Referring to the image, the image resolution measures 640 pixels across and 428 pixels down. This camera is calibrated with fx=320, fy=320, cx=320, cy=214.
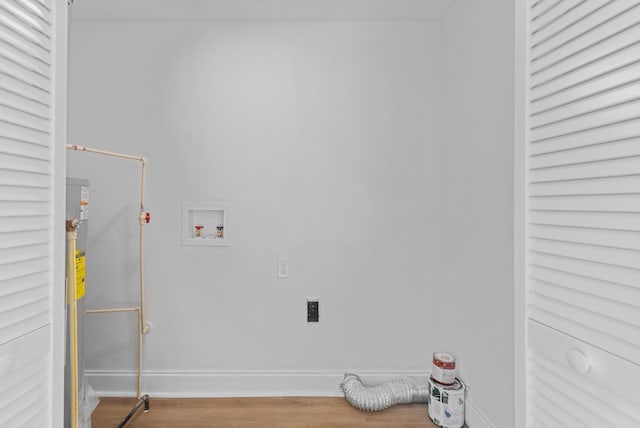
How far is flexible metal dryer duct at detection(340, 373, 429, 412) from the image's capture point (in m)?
1.94

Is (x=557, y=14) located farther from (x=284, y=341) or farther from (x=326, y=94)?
(x=284, y=341)

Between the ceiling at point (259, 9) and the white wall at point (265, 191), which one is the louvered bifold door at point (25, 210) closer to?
the white wall at point (265, 191)

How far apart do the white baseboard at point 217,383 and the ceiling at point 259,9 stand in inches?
92.7

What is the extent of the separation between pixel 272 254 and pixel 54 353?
141 centimetres

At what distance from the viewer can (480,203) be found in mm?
1729

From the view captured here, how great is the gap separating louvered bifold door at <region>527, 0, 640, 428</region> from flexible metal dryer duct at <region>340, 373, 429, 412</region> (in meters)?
1.34

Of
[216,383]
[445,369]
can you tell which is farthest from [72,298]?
[445,369]

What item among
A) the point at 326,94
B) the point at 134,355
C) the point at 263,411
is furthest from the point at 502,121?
the point at 134,355

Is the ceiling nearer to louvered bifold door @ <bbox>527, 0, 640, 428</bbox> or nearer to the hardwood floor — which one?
louvered bifold door @ <bbox>527, 0, 640, 428</bbox>

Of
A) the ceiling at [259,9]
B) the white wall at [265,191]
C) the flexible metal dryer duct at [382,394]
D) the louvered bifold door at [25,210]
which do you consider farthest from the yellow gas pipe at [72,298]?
the ceiling at [259,9]

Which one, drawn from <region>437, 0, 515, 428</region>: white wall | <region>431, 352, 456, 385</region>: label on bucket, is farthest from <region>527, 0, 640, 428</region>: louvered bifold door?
<region>431, 352, 456, 385</region>: label on bucket

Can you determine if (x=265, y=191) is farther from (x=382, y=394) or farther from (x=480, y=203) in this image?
(x=382, y=394)

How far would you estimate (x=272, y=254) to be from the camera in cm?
218

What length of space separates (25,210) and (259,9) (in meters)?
1.87
